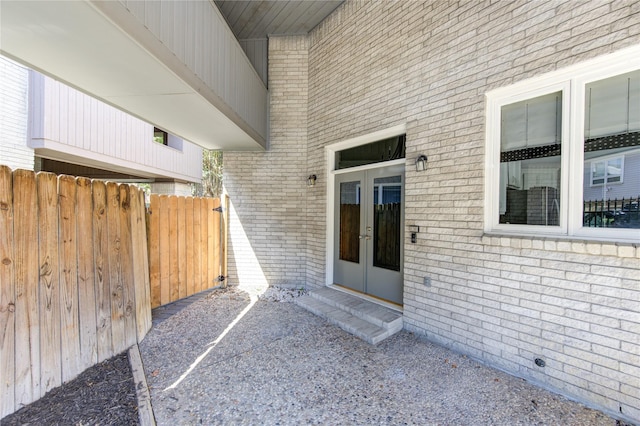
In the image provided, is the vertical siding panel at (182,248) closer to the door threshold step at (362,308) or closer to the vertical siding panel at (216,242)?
the vertical siding panel at (216,242)

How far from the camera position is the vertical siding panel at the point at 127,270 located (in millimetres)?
3232

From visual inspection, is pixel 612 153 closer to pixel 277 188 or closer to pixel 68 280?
pixel 277 188

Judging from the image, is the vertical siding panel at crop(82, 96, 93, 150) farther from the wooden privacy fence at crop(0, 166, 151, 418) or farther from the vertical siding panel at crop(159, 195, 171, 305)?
the wooden privacy fence at crop(0, 166, 151, 418)

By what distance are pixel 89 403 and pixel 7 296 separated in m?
1.07

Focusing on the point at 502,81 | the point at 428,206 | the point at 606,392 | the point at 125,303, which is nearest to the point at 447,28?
the point at 502,81

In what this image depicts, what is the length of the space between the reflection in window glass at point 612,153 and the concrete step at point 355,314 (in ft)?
7.80

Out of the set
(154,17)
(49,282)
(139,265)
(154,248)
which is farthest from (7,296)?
(154,17)

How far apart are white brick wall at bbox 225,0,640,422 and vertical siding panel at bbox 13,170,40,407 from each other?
3.82 m

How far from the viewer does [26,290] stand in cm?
228

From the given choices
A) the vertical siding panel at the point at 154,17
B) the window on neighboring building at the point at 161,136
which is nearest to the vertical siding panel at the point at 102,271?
the vertical siding panel at the point at 154,17

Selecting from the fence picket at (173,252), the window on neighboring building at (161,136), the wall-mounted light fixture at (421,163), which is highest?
the window on neighboring building at (161,136)

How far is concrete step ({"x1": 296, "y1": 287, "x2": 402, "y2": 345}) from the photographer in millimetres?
3633

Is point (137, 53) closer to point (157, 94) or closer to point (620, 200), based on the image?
point (157, 94)

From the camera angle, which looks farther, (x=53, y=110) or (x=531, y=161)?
(x=53, y=110)
